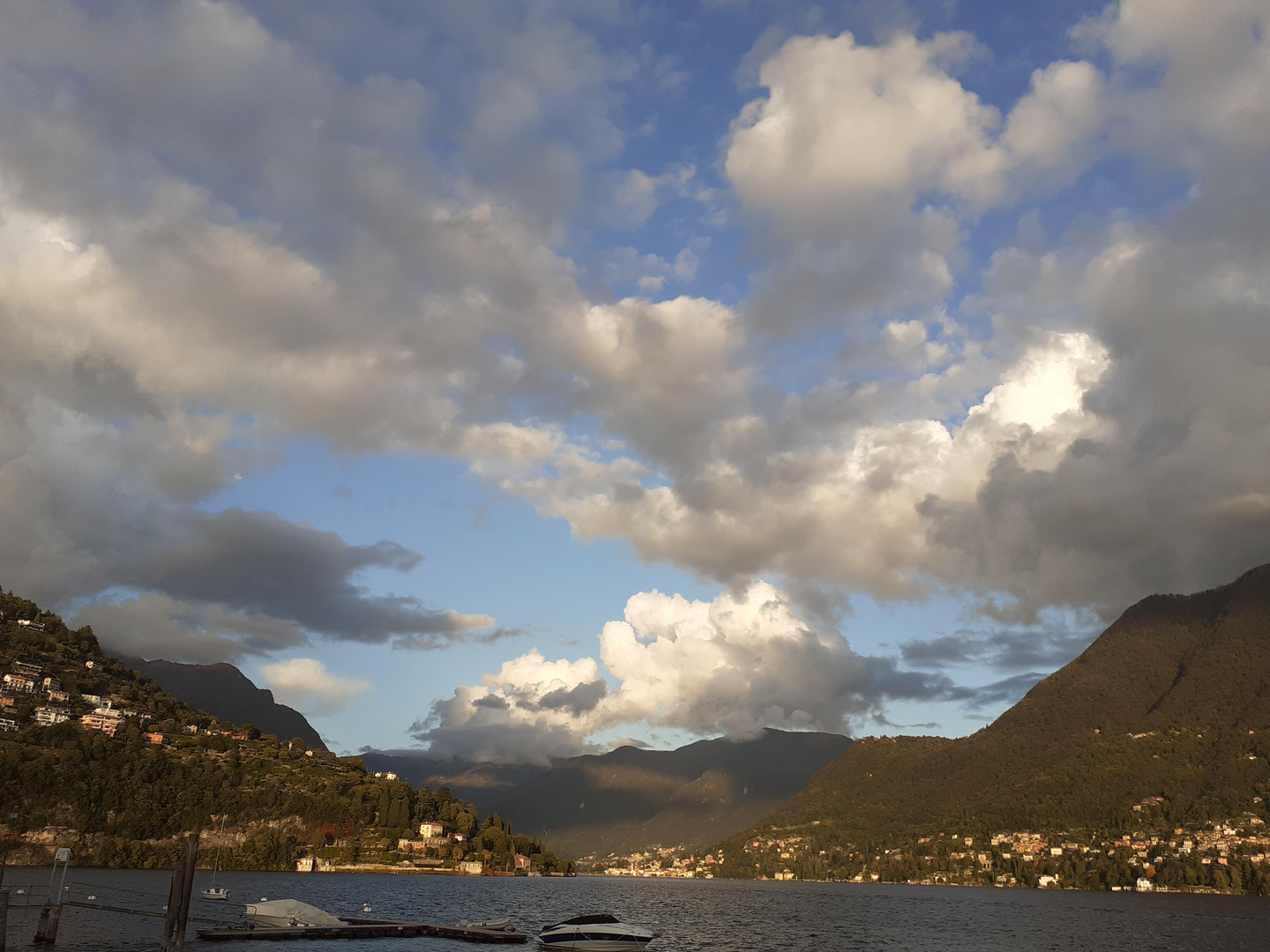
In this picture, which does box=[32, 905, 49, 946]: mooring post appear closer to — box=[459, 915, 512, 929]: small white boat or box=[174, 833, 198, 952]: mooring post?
box=[174, 833, 198, 952]: mooring post

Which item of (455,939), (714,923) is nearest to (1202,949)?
(714,923)

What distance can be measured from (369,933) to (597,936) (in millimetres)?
27034

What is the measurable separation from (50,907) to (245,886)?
364 ft

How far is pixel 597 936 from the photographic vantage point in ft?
310

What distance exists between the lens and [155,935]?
88.8 m

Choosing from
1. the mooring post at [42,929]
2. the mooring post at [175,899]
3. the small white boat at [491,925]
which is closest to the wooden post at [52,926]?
the mooring post at [42,929]

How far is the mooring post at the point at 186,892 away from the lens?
70.6 m

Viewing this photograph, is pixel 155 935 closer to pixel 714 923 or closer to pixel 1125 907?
pixel 714 923

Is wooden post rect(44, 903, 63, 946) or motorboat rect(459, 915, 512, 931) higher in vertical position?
wooden post rect(44, 903, 63, 946)

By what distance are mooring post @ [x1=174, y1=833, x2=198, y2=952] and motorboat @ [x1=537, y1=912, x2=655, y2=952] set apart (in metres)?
39.6

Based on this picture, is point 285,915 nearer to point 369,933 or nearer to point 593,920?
point 369,933

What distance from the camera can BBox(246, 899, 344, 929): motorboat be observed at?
10019cm

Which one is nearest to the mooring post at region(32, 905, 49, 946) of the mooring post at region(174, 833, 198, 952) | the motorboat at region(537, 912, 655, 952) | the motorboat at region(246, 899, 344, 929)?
the mooring post at region(174, 833, 198, 952)

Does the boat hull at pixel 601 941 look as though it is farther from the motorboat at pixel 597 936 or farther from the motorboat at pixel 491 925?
the motorboat at pixel 491 925
